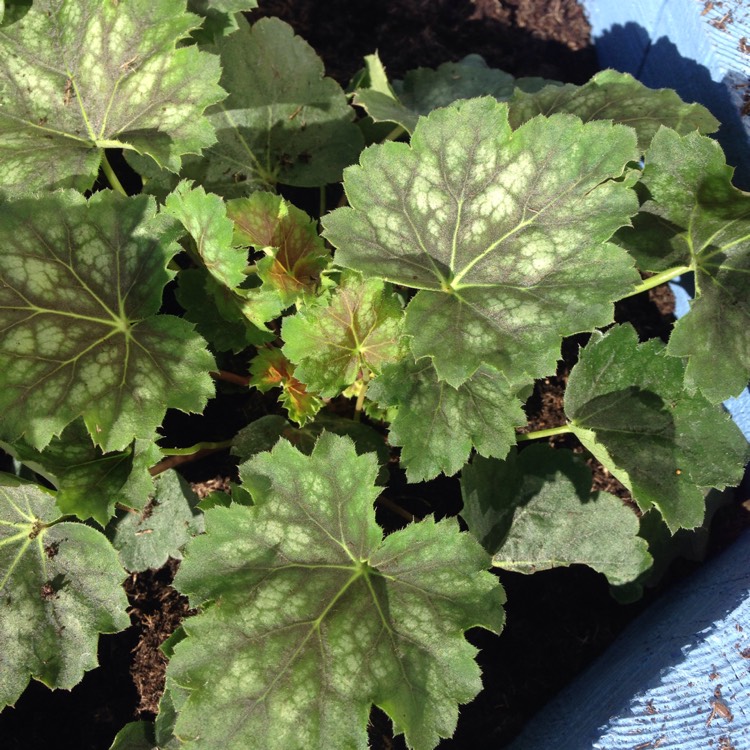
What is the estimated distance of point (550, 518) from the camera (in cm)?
200

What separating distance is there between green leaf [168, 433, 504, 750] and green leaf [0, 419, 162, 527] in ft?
0.84

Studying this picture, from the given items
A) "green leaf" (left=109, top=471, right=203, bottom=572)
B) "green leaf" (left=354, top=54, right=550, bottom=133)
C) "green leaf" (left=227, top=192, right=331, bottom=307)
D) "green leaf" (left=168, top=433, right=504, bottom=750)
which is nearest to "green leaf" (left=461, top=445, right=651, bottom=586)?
"green leaf" (left=168, top=433, right=504, bottom=750)

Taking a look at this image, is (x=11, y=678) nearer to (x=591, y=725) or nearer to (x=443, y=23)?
(x=591, y=725)

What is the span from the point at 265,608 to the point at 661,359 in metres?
1.17

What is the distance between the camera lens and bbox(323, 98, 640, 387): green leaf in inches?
62.7

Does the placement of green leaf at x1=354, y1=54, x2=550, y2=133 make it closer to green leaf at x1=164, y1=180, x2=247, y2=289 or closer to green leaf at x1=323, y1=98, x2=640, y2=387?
green leaf at x1=323, y1=98, x2=640, y2=387

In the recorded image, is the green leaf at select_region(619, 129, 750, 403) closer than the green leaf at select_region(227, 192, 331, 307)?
Yes

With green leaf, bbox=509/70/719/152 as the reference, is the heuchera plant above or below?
below

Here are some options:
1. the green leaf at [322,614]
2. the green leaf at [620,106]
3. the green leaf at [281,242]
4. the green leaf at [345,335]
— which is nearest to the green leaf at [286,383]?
the green leaf at [345,335]

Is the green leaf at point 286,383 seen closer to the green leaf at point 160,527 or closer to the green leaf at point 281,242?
the green leaf at point 281,242

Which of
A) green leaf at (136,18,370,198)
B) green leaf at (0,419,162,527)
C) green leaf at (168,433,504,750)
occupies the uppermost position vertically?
green leaf at (136,18,370,198)

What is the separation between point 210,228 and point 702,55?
5.05ft

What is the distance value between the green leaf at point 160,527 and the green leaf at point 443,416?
0.67m

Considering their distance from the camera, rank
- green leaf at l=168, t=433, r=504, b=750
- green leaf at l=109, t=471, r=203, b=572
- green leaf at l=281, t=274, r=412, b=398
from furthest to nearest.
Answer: green leaf at l=109, t=471, r=203, b=572 < green leaf at l=281, t=274, r=412, b=398 < green leaf at l=168, t=433, r=504, b=750
